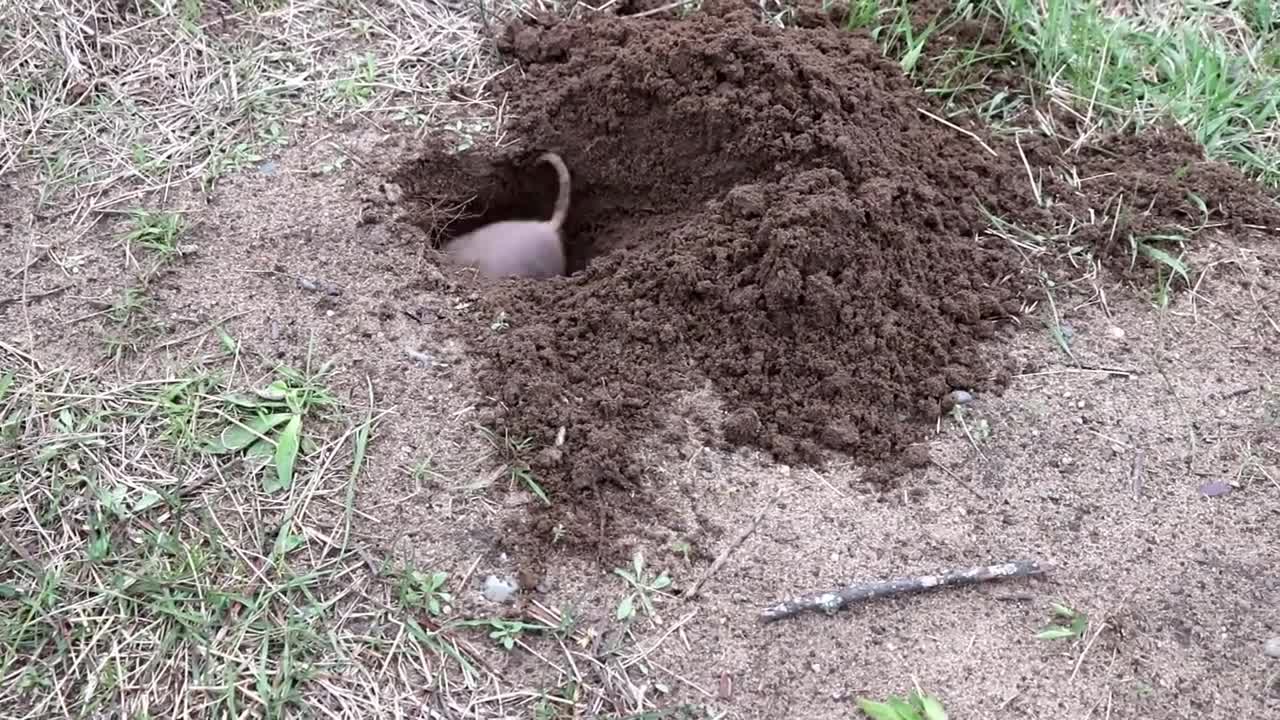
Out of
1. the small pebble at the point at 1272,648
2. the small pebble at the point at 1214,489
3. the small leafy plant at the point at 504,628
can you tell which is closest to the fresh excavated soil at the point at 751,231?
the small leafy plant at the point at 504,628

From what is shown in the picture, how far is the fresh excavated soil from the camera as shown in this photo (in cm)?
190

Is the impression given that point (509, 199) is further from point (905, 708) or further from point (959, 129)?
point (905, 708)

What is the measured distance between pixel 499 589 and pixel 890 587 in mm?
662

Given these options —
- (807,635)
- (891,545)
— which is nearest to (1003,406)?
(891,545)

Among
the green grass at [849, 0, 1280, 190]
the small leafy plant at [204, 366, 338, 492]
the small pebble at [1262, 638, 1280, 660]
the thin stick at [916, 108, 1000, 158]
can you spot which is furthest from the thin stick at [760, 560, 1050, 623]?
the green grass at [849, 0, 1280, 190]

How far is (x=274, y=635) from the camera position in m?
1.65

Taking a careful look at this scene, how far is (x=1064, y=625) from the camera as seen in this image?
5.54ft

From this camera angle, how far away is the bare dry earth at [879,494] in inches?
64.8

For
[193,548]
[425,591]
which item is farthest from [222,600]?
[425,591]

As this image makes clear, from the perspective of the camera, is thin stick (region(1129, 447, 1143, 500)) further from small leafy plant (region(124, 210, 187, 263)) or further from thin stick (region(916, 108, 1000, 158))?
small leafy plant (region(124, 210, 187, 263))

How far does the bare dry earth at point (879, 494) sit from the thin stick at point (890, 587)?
0.07ft

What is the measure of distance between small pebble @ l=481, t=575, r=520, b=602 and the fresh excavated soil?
10cm

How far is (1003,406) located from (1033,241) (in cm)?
46

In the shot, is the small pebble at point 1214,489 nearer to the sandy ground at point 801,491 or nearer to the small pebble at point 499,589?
the sandy ground at point 801,491
